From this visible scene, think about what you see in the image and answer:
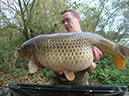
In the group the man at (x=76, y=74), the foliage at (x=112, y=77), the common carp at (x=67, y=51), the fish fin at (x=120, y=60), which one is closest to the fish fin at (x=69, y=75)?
the common carp at (x=67, y=51)

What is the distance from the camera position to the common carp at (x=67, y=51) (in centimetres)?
69

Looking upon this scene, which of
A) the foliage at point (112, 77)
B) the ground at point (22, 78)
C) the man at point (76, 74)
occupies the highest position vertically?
the man at point (76, 74)

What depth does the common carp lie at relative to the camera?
0.69 metres

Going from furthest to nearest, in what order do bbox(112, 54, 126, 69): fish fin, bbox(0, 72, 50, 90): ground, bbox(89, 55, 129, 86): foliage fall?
bbox(0, 72, 50, 90): ground
bbox(89, 55, 129, 86): foliage
bbox(112, 54, 126, 69): fish fin

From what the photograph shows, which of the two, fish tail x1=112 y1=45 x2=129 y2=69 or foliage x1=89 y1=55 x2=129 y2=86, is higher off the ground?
fish tail x1=112 y1=45 x2=129 y2=69

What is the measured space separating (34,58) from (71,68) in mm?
309

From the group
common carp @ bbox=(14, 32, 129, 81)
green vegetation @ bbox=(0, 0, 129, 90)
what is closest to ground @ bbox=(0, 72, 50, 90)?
green vegetation @ bbox=(0, 0, 129, 90)

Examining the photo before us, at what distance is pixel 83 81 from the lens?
1.05m

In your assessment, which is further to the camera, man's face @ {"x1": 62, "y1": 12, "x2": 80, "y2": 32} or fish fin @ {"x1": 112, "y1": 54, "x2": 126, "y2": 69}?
man's face @ {"x1": 62, "y1": 12, "x2": 80, "y2": 32}

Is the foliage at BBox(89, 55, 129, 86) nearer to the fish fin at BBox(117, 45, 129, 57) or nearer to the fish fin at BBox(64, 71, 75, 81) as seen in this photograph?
the fish fin at BBox(117, 45, 129, 57)

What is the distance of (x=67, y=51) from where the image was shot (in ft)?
2.29

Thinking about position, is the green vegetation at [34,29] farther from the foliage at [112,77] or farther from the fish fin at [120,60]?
the fish fin at [120,60]

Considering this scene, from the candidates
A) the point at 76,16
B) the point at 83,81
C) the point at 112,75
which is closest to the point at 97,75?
the point at 112,75

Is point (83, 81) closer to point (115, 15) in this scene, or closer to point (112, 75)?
point (112, 75)
